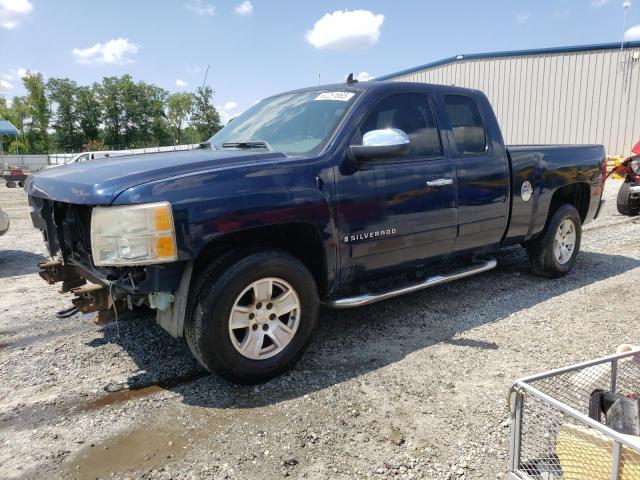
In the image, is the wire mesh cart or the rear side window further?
the rear side window

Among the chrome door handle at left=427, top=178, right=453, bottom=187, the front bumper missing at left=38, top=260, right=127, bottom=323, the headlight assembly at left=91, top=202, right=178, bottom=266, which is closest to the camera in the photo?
the headlight assembly at left=91, top=202, right=178, bottom=266

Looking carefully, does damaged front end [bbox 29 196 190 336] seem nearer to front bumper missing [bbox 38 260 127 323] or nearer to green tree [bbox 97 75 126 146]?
front bumper missing [bbox 38 260 127 323]

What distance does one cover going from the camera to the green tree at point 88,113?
6919 centimetres

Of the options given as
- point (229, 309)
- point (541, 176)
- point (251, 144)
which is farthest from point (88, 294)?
point (541, 176)

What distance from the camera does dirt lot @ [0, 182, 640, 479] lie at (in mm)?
2580

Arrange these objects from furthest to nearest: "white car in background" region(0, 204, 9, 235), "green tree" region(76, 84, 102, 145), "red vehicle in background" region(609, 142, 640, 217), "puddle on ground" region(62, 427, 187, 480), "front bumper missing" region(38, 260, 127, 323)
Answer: "green tree" region(76, 84, 102, 145) → "red vehicle in background" region(609, 142, 640, 217) → "white car in background" region(0, 204, 9, 235) → "front bumper missing" region(38, 260, 127, 323) → "puddle on ground" region(62, 427, 187, 480)

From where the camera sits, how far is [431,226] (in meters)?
4.14

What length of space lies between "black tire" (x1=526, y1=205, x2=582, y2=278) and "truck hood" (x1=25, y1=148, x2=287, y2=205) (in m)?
3.39

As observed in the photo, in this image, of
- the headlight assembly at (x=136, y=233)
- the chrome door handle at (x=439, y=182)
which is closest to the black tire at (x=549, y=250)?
the chrome door handle at (x=439, y=182)

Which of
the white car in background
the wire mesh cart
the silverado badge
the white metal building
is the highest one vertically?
the white metal building

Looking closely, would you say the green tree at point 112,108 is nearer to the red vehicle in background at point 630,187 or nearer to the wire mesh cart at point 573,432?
the red vehicle in background at point 630,187

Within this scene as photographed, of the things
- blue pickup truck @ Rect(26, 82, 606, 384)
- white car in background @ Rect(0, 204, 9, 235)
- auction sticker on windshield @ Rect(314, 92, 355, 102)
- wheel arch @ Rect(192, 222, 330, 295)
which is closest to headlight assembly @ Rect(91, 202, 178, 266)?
blue pickup truck @ Rect(26, 82, 606, 384)

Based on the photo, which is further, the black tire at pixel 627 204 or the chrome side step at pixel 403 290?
the black tire at pixel 627 204

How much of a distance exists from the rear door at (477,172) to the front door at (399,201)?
0.15 metres
